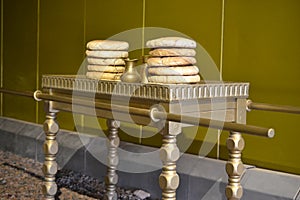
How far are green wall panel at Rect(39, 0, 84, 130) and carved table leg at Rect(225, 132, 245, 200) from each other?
2.24 meters

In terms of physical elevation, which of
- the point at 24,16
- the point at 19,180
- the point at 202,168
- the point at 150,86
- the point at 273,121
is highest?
the point at 24,16

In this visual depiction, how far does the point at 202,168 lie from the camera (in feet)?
9.91

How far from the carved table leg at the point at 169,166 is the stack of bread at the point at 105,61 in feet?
2.15

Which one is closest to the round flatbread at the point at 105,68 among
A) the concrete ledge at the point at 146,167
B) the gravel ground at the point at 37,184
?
the concrete ledge at the point at 146,167

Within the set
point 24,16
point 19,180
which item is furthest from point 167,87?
point 24,16

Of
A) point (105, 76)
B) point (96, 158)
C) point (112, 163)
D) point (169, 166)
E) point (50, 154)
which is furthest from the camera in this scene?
point (96, 158)

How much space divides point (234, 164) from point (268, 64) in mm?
831

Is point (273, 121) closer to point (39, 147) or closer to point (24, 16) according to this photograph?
point (39, 147)

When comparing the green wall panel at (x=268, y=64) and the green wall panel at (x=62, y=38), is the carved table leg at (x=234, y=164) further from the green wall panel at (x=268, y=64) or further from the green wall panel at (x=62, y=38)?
the green wall panel at (x=62, y=38)

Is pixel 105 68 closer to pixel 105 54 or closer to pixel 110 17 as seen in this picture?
pixel 105 54

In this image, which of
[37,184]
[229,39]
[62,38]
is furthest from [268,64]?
[62,38]

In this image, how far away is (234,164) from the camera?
217 centimetres

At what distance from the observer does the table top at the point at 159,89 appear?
2.06 metres

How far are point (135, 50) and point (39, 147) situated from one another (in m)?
1.46
